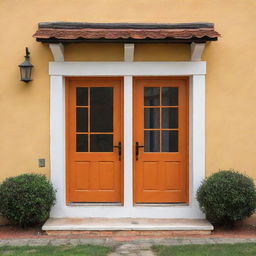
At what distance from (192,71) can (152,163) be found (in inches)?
65.5

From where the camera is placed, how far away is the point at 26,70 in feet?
21.7

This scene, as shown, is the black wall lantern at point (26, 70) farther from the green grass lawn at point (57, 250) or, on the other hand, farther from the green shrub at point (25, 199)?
the green grass lawn at point (57, 250)

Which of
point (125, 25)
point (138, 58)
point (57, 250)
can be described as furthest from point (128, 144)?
point (57, 250)

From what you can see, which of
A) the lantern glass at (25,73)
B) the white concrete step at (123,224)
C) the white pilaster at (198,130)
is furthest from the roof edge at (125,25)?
the white concrete step at (123,224)

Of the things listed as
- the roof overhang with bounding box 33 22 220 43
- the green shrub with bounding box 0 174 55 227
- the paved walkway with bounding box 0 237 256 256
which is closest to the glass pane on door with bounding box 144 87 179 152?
the roof overhang with bounding box 33 22 220 43

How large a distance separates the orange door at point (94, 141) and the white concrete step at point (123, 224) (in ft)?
1.58

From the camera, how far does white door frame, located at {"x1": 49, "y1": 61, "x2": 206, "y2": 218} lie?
21.9 ft

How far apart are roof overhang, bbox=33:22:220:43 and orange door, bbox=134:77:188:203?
85 cm

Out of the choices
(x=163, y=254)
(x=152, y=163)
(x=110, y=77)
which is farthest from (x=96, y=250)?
(x=110, y=77)

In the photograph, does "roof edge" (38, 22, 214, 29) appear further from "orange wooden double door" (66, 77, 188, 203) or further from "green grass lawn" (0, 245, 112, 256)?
"green grass lawn" (0, 245, 112, 256)

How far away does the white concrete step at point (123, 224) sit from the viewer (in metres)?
6.24

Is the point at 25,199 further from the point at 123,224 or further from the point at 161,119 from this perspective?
the point at 161,119

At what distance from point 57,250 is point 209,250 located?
2017mm

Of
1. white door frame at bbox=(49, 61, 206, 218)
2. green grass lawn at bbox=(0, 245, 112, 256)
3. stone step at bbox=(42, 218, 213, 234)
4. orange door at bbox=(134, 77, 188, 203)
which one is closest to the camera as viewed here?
green grass lawn at bbox=(0, 245, 112, 256)
